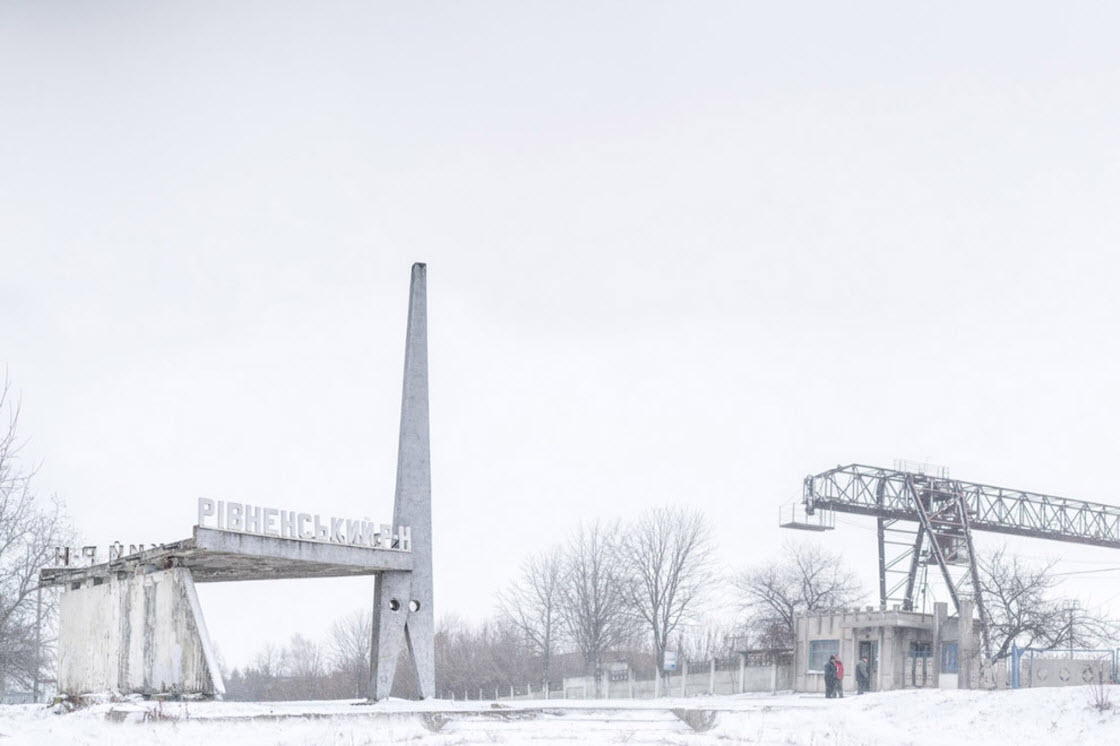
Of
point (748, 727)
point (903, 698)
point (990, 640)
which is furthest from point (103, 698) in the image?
point (990, 640)

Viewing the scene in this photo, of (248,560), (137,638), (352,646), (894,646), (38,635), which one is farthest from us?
(352,646)

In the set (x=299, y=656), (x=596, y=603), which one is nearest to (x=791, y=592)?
(x=596, y=603)

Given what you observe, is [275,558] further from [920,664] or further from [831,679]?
[920,664]

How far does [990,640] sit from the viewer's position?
5716cm

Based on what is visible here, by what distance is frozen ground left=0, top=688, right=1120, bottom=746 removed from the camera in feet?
80.0

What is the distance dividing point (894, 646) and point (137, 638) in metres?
30.6

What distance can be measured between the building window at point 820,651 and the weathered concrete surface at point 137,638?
2867cm

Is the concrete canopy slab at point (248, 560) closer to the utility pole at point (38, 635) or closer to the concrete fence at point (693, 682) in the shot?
the utility pole at point (38, 635)

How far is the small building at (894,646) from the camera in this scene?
47.9 metres

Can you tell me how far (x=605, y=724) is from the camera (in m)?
29.3

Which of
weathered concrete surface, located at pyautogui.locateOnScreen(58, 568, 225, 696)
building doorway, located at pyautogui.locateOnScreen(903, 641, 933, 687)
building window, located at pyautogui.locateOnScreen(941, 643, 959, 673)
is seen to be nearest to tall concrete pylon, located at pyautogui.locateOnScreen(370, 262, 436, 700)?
weathered concrete surface, located at pyautogui.locateOnScreen(58, 568, 225, 696)

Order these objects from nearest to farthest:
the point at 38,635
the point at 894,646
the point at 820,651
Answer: the point at 38,635, the point at 894,646, the point at 820,651

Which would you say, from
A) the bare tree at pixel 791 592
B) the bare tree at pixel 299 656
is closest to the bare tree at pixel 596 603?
the bare tree at pixel 791 592

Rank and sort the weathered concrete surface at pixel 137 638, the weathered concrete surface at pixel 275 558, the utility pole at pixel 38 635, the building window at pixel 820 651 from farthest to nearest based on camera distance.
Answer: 1. the building window at pixel 820 651
2. the utility pole at pixel 38 635
3. the weathered concrete surface at pixel 275 558
4. the weathered concrete surface at pixel 137 638
